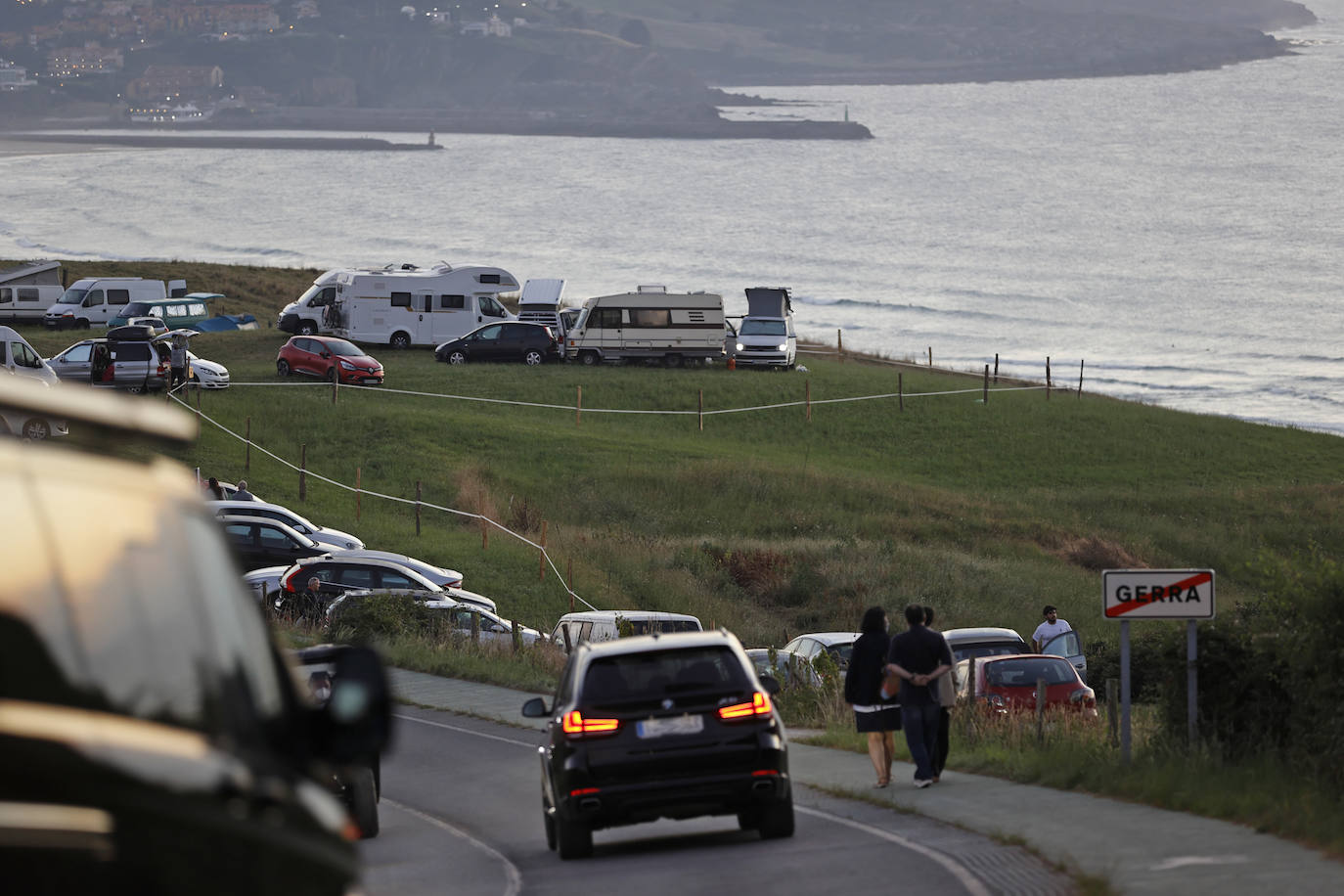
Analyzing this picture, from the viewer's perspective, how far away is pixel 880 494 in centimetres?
4450

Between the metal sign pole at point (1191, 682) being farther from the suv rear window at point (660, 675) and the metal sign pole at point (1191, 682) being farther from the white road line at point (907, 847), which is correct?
the suv rear window at point (660, 675)

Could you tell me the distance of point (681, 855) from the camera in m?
12.3

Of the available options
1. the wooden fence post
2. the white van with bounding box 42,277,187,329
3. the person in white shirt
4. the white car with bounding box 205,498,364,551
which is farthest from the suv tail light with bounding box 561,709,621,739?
the white van with bounding box 42,277,187,329

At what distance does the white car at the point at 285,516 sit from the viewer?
1276 inches

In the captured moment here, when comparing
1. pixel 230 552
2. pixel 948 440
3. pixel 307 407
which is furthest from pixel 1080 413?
pixel 230 552

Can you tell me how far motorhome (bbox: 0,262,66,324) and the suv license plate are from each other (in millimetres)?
60251

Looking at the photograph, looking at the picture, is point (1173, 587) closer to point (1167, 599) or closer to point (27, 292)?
point (1167, 599)

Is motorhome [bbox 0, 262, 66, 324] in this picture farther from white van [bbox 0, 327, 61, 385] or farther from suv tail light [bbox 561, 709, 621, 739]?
suv tail light [bbox 561, 709, 621, 739]

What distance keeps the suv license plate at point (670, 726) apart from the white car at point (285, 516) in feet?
69.3

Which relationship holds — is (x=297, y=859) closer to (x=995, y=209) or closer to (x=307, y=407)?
(x=307, y=407)

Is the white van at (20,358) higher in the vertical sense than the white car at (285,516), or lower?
higher

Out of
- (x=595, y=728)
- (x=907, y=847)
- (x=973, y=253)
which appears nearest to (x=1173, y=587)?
(x=907, y=847)

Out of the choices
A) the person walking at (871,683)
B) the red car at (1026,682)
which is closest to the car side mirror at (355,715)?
the person walking at (871,683)

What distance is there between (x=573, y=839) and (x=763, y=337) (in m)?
46.7
